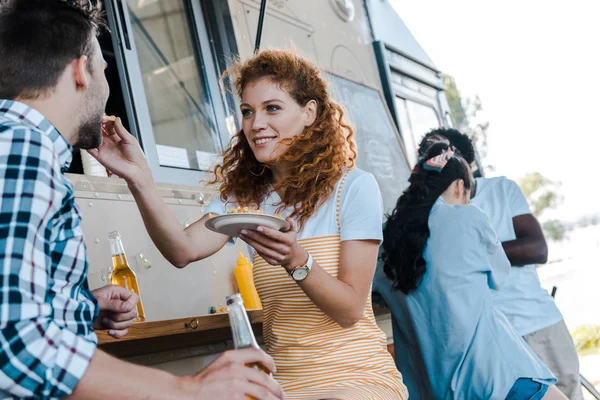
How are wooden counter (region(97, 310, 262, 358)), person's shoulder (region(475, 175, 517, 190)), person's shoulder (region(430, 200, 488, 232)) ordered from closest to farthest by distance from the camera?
1. wooden counter (region(97, 310, 262, 358))
2. person's shoulder (region(430, 200, 488, 232))
3. person's shoulder (region(475, 175, 517, 190))

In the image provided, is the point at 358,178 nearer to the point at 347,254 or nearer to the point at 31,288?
the point at 347,254

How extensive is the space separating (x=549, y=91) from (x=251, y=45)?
2833 cm

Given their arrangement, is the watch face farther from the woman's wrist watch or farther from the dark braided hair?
the dark braided hair

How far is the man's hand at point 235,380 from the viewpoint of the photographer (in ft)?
2.88

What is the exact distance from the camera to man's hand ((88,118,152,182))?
163 cm

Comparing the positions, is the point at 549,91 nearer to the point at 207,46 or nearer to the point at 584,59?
the point at 584,59

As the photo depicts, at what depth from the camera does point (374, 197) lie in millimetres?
1861

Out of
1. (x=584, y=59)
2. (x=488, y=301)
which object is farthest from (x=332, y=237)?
(x=584, y=59)

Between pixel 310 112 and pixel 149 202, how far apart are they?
67 centimetres

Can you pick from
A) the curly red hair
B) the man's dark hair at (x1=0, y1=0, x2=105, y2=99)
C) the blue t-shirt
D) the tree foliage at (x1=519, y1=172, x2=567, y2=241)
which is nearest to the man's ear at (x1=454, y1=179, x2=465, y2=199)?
the blue t-shirt

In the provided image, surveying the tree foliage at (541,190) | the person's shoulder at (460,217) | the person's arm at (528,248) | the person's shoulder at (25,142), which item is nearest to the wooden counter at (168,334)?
the person's shoulder at (25,142)

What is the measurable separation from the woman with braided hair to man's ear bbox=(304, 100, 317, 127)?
0.71m

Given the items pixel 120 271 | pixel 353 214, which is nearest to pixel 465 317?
pixel 353 214

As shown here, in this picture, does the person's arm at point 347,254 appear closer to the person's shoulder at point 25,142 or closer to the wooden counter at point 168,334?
the wooden counter at point 168,334
